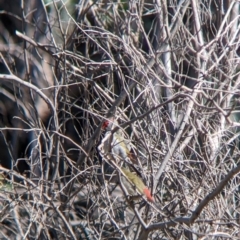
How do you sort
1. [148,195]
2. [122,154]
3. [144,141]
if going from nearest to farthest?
[148,195], [144,141], [122,154]

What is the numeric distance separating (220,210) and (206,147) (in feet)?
1.51

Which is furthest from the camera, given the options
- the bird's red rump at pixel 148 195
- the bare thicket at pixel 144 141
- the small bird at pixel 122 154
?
the bare thicket at pixel 144 141

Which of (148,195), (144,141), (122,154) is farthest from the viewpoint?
(122,154)

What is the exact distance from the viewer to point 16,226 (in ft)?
18.4

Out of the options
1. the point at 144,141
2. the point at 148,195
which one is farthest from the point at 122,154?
the point at 148,195

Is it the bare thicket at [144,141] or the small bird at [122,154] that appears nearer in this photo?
the small bird at [122,154]

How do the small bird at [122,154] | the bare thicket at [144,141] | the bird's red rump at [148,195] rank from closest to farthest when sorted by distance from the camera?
the small bird at [122,154], the bird's red rump at [148,195], the bare thicket at [144,141]

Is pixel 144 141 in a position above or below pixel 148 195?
above

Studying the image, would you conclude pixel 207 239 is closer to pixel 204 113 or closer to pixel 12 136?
pixel 204 113

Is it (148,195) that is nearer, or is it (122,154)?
(148,195)

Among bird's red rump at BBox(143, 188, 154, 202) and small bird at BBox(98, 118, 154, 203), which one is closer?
small bird at BBox(98, 118, 154, 203)

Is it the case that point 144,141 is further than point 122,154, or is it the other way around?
point 122,154

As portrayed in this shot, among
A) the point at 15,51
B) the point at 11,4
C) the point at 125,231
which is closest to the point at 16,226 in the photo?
the point at 125,231

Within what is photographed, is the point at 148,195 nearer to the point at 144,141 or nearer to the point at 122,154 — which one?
the point at 144,141
